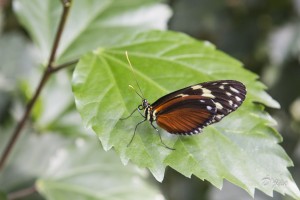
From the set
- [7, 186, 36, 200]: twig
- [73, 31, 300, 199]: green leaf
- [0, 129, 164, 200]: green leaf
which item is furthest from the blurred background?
[73, 31, 300, 199]: green leaf

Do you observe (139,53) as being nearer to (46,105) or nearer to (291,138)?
(46,105)

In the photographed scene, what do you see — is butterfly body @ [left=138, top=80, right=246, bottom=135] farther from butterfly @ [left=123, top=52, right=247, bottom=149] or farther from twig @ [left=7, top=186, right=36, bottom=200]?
twig @ [left=7, top=186, right=36, bottom=200]

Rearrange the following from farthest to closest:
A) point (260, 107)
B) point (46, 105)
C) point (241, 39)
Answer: point (241, 39), point (46, 105), point (260, 107)

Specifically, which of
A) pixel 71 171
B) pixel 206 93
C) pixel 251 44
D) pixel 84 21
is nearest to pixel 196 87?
pixel 206 93

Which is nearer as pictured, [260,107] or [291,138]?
[260,107]

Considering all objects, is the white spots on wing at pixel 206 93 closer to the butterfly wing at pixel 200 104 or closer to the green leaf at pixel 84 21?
the butterfly wing at pixel 200 104

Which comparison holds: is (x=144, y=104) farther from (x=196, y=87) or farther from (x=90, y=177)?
(x=90, y=177)

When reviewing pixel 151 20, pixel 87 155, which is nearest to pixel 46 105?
→ pixel 87 155

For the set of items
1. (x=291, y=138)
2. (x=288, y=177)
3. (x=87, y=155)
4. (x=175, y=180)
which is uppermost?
(x=288, y=177)
